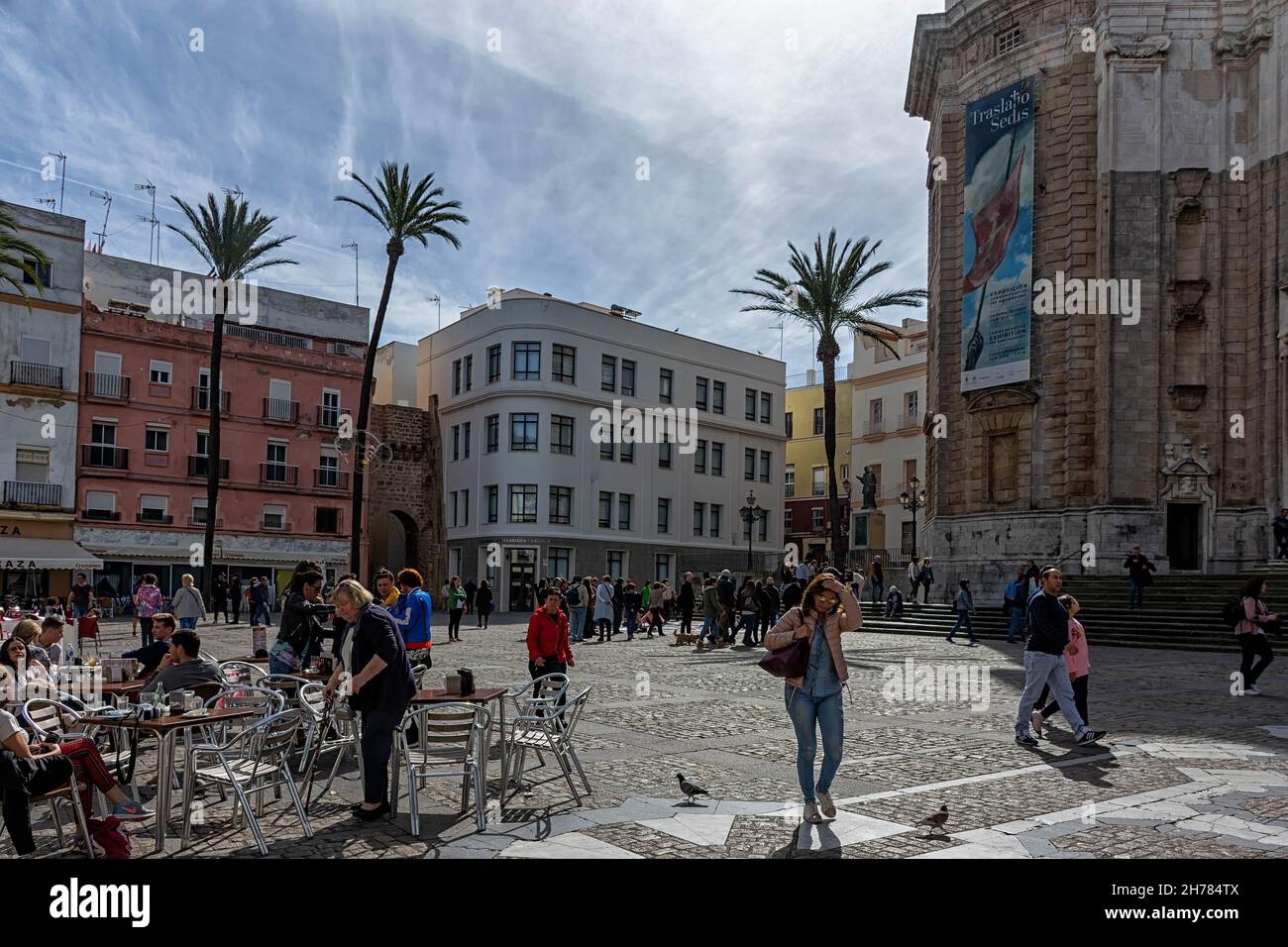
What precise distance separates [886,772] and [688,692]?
6.65 metres

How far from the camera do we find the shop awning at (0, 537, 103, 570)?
124ft

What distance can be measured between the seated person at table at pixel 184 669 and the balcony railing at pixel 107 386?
1530 inches

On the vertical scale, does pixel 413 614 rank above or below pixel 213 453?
below

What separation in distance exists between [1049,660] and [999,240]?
93.1 ft

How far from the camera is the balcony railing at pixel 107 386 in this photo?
42906 mm

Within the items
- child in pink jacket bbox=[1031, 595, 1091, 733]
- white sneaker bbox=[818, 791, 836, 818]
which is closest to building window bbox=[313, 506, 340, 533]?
child in pink jacket bbox=[1031, 595, 1091, 733]

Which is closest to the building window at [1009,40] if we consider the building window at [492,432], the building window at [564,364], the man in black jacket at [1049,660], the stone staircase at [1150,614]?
the stone staircase at [1150,614]

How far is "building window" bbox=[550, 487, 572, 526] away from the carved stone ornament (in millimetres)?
27553

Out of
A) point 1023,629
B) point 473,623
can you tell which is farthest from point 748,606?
point 473,623

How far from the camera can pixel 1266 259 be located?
32656 mm

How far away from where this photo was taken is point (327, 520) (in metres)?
50.2

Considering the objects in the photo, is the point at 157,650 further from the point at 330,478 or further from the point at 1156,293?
the point at 330,478

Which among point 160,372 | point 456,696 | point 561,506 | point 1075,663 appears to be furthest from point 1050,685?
point 160,372

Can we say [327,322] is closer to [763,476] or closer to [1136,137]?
[763,476]
